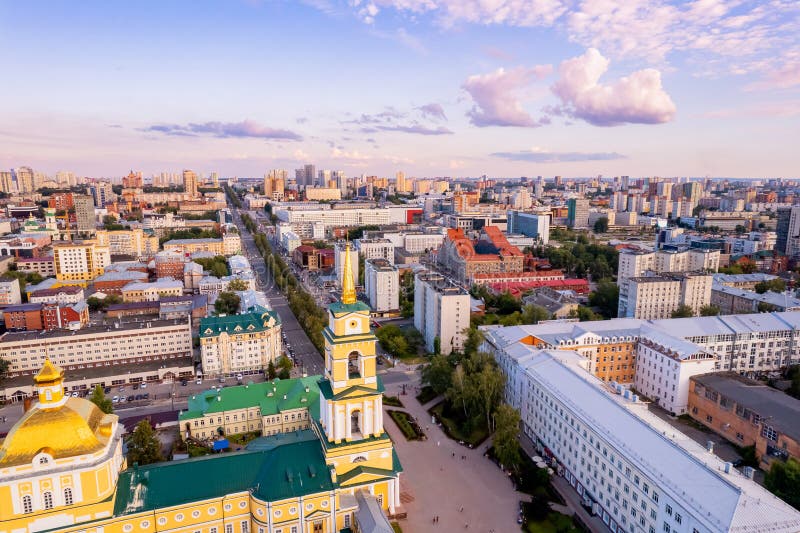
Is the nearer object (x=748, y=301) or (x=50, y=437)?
(x=50, y=437)

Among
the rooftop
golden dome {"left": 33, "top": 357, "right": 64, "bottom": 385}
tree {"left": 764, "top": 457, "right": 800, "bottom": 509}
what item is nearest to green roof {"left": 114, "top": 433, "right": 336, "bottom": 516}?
golden dome {"left": 33, "top": 357, "right": 64, "bottom": 385}

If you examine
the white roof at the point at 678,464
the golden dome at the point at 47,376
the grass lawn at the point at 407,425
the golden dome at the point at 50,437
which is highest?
the golden dome at the point at 47,376

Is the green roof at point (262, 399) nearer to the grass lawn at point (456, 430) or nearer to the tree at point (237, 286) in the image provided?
the grass lawn at point (456, 430)

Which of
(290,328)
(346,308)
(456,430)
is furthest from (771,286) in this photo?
(346,308)

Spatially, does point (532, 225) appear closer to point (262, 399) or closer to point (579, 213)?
point (579, 213)

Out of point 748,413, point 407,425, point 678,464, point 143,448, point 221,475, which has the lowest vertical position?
point 407,425

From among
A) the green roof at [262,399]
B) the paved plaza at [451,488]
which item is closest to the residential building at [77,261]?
the green roof at [262,399]

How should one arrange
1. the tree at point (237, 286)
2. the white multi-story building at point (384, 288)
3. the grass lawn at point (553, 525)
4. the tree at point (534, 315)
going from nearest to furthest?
the grass lawn at point (553, 525) → the tree at point (534, 315) → the white multi-story building at point (384, 288) → the tree at point (237, 286)

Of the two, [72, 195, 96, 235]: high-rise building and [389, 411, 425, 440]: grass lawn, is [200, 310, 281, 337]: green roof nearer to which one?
[389, 411, 425, 440]: grass lawn
